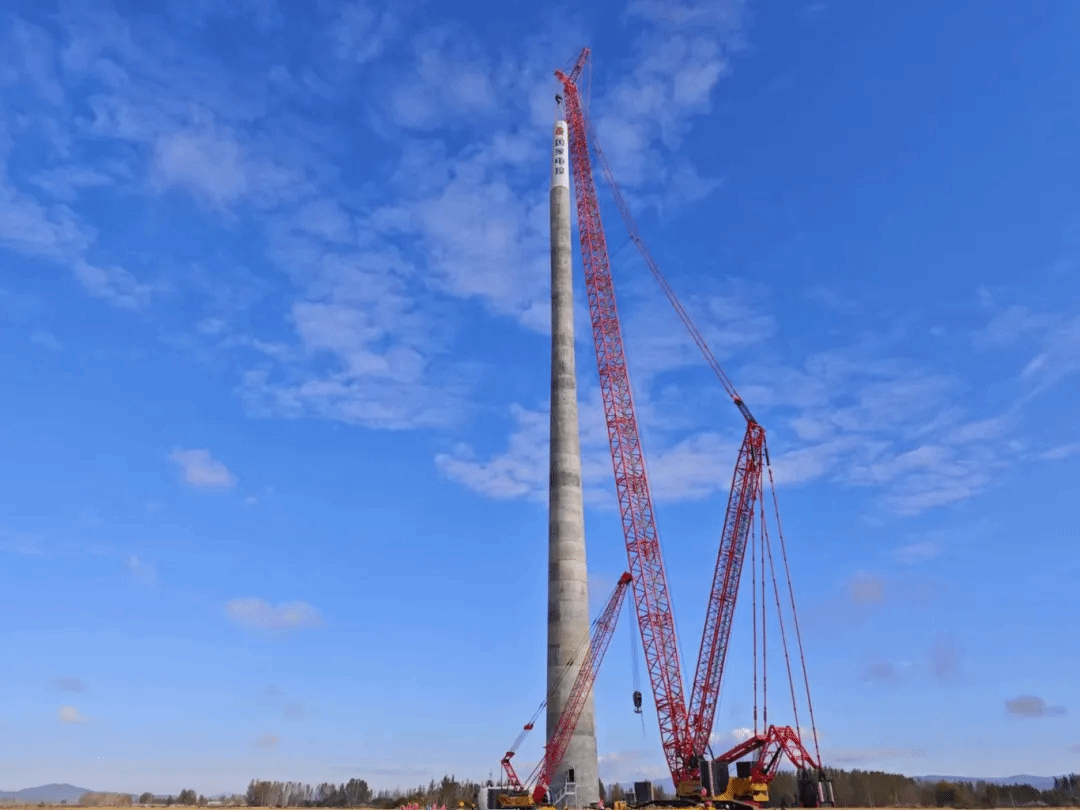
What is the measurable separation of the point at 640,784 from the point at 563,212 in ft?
227

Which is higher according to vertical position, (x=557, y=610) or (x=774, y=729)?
(x=557, y=610)

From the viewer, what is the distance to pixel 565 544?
95375 millimetres

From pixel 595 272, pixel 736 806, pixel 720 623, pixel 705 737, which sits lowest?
pixel 736 806

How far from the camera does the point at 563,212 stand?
11075 cm

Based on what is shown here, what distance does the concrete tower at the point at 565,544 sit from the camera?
297 feet

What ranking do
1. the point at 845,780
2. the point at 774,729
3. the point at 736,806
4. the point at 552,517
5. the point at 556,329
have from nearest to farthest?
the point at 736,806 → the point at 774,729 → the point at 552,517 → the point at 556,329 → the point at 845,780

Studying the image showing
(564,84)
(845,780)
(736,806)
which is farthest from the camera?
(845,780)

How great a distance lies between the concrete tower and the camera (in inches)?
3563

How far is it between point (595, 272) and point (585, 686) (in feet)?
167

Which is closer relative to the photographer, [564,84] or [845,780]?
[564,84]

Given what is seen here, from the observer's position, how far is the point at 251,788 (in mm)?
159250

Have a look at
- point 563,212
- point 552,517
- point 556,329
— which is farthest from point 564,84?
point 552,517

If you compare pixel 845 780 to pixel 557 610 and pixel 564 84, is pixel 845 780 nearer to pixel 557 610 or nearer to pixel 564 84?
pixel 557 610

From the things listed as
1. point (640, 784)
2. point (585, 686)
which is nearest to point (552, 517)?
point (585, 686)
